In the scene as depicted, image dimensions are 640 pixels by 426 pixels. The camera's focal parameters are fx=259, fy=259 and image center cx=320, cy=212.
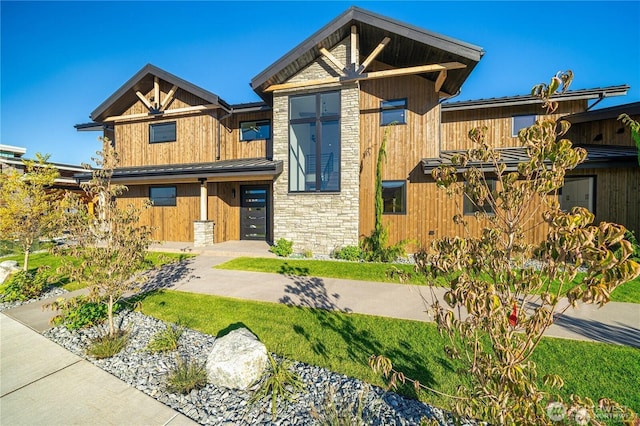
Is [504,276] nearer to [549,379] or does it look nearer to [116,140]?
[549,379]

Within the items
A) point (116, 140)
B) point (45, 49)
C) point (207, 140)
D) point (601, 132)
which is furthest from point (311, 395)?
point (45, 49)

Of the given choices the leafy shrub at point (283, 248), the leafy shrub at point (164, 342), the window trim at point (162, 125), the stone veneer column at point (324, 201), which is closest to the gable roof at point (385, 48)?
the stone veneer column at point (324, 201)

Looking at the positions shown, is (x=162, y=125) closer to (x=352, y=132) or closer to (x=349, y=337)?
(x=352, y=132)

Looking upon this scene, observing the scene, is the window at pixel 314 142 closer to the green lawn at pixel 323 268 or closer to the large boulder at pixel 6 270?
the green lawn at pixel 323 268

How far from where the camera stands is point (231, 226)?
487 inches

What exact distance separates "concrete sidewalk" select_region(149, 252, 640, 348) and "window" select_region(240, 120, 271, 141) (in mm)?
6703

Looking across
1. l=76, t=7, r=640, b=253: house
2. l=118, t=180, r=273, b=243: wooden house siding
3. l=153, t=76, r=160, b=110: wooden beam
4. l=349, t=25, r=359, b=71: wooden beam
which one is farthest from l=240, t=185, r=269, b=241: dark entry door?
l=349, t=25, r=359, b=71: wooden beam

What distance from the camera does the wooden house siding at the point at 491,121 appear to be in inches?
425

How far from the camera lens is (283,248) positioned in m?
9.24

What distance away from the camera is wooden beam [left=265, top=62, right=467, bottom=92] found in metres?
8.18

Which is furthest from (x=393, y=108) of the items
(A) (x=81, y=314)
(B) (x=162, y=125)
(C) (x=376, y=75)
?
(B) (x=162, y=125)

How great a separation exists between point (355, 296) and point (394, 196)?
5.50 m

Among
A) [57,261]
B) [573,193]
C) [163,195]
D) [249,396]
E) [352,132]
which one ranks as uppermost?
[352,132]

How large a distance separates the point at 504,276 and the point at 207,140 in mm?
12547
